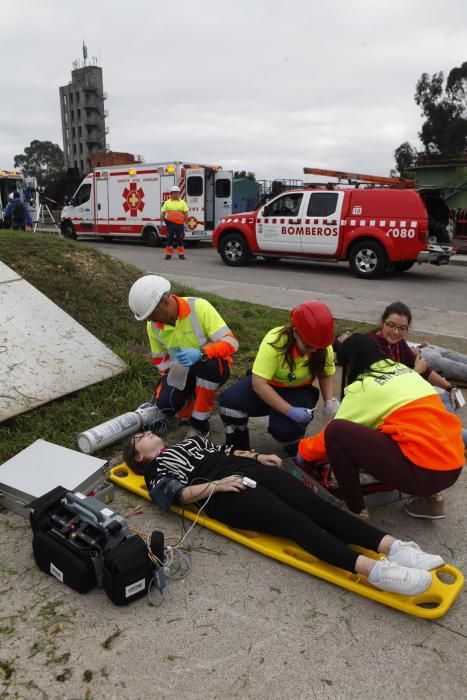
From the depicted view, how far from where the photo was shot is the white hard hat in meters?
3.47

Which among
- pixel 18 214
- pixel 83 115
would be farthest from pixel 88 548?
pixel 83 115

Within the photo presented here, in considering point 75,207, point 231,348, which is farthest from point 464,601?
point 75,207

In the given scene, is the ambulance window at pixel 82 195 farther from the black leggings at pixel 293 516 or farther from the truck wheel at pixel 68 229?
the black leggings at pixel 293 516

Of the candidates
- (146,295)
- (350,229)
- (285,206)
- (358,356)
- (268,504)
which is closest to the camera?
(268,504)

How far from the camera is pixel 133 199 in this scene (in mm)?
18172

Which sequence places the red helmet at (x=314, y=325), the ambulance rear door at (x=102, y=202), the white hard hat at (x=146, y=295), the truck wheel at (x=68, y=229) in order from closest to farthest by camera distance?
the red helmet at (x=314, y=325)
the white hard hat at (x=146, y=295)
the ambulance rear door at (x=102, y=202)
the truck wheel at (x=68, y=229)

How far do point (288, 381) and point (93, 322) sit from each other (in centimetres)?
301

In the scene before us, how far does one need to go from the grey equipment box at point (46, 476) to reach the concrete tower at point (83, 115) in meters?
88.6

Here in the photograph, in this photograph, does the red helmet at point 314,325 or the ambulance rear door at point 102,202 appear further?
the ambulance rear door at point 102,202

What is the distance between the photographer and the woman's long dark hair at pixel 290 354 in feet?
10.9

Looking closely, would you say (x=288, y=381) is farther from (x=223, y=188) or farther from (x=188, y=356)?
(x=223, y=188)

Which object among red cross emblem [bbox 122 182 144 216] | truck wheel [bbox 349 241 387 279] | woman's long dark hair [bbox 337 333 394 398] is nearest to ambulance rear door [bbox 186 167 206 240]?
red cross emblem [bbox 122 182 144 216]

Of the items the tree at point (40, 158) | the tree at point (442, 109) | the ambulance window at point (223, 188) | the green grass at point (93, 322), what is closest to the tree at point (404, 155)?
the tree at point (442, 109)

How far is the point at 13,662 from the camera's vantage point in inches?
79.7
